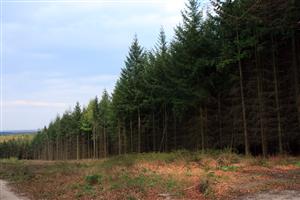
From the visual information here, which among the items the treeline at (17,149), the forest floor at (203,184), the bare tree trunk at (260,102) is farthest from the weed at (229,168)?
the treeline at (17,149)

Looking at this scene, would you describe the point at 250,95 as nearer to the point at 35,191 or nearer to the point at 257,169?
the point at 257,169

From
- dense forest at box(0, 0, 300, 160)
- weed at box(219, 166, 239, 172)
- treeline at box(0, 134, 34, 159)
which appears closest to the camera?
weed at box(219, 166, 239, 172)

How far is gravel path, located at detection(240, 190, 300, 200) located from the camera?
13170 mm

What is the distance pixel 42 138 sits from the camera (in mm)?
137500

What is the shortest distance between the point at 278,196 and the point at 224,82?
26015 mm

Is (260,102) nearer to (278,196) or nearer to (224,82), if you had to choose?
(224,82)

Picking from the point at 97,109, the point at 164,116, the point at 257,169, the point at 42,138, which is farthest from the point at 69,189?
the point at 42,138

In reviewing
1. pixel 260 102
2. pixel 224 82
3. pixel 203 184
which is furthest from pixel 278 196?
pixel 224 82

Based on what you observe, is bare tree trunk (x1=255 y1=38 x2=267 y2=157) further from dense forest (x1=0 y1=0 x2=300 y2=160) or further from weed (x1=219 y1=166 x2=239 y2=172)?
weed (x1=219 y1=166 x2=239 y2=172)

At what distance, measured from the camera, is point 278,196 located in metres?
13.5

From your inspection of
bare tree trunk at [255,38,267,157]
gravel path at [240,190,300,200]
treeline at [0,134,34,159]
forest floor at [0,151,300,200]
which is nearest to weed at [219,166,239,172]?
forest floor at [0,151,300,200]

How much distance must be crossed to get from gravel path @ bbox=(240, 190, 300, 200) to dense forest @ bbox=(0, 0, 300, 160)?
7.02 m

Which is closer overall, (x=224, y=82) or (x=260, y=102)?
(x=260, y=102)

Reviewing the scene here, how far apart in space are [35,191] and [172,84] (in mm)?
25322
